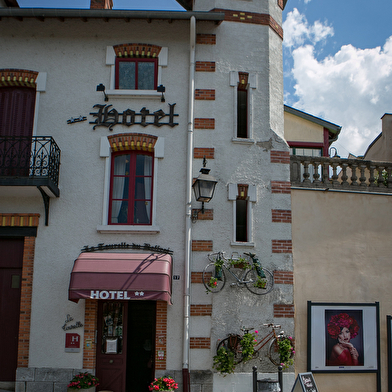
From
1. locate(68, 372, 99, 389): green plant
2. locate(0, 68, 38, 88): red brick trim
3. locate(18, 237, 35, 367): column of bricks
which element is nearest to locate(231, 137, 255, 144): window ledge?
locate(0, 68, 38, 88): red brick trim

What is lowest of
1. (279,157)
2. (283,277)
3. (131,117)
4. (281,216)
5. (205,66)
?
(283,277)

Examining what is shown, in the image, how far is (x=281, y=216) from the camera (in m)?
10.2

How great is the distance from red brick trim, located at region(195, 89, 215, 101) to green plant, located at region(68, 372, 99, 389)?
21.8 ft

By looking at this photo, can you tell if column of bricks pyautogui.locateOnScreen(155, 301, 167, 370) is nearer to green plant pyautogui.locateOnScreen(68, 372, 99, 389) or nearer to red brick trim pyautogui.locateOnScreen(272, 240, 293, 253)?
green plant pyautogui.locateOnScreen(68, 372, 99, 389)

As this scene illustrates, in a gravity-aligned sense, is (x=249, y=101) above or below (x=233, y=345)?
above

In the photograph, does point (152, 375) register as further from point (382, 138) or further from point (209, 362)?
point (382, 138)

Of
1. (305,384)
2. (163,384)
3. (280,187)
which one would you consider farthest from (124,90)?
(305,384)

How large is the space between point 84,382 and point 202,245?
12.2 ft

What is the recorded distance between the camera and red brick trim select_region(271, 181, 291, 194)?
10297 millimetres

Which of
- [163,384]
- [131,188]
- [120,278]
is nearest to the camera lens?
[163,384]

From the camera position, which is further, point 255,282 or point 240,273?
point 240,273

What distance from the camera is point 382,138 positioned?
14.0 m

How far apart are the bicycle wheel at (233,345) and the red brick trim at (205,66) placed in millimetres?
6222

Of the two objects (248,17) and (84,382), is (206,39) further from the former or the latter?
(84,382)
